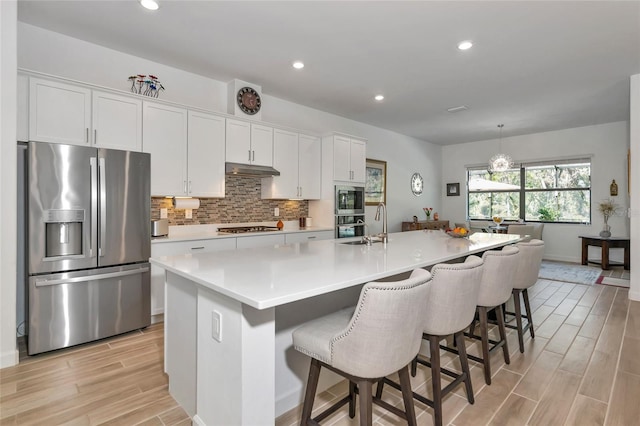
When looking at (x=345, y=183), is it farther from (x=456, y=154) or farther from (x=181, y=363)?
(x=456, y=154)

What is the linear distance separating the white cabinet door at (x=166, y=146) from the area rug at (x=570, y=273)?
224 inches

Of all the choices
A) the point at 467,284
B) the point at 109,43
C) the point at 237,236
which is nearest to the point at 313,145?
the point at 237,236

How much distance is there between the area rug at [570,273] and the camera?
5.33 m

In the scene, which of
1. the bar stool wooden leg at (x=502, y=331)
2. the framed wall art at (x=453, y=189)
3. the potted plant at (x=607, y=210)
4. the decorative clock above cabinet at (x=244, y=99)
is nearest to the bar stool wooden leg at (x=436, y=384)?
the bar stool wooden leg at (x=502, y=331)

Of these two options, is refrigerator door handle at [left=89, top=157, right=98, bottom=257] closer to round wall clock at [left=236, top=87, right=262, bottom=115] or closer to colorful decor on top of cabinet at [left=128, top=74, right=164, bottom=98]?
colorful decor on top of cabinet at [left=128, top=74, right=164, bottom=98]

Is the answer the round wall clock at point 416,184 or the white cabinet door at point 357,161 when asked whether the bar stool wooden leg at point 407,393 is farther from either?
the round wall clock at point 416,184

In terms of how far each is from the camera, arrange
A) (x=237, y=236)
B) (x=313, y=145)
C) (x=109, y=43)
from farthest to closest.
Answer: (x=313, y=145), (x=237, y=236), (x=109, y=43)

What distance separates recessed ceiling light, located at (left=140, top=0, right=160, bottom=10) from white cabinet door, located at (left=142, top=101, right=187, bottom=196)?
0.95m

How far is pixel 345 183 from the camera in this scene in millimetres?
5273

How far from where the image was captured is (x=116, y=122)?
3.15 metres

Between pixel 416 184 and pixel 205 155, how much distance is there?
213 inches

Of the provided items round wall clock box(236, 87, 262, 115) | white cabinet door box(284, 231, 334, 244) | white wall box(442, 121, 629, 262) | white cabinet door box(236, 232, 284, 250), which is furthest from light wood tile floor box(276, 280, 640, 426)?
white wall box(442, 121, 629, 262)

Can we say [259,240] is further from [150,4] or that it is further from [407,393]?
[407,393]

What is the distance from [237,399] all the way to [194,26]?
3043mm
